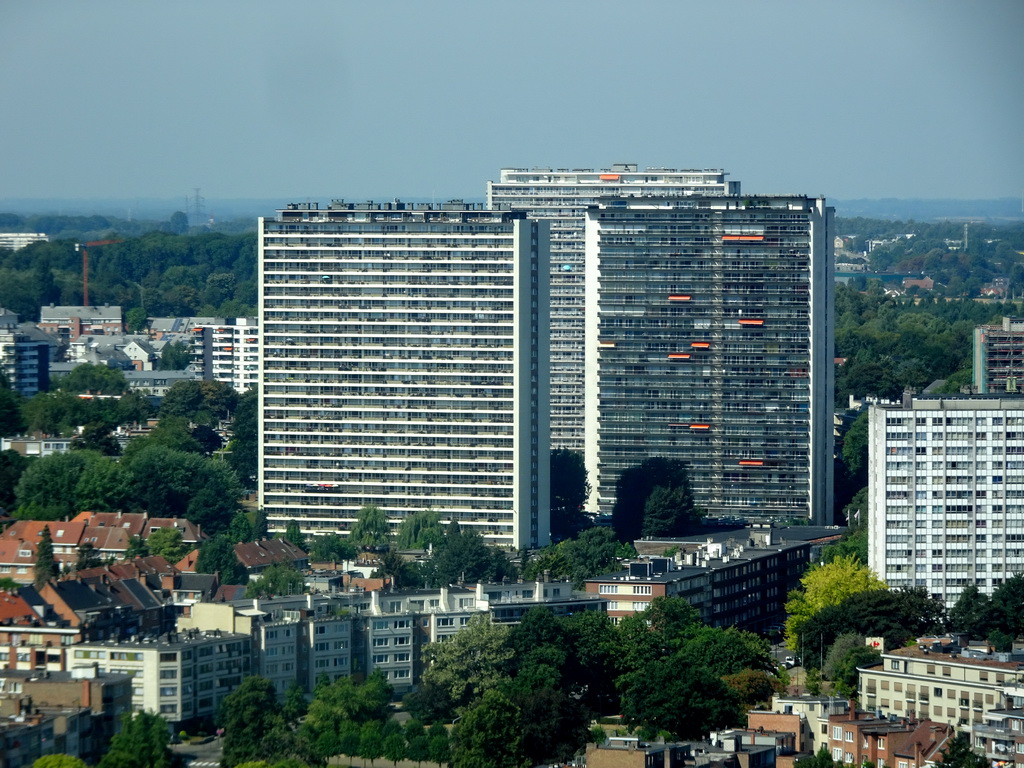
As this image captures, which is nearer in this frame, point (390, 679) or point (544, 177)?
point (390, 679)

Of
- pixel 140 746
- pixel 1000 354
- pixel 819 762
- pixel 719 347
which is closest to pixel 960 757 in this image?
pixel 819 762

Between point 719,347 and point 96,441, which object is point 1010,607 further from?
point 96,441

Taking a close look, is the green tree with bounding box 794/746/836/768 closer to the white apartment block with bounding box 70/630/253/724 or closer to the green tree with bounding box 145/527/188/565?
the white apartment block with bounding box 70/630/253/724

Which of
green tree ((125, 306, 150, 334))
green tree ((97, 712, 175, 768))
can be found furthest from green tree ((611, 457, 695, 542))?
green tree ((125, 306, 150, 334))

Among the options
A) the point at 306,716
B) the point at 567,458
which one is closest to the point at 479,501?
the point at 567,458

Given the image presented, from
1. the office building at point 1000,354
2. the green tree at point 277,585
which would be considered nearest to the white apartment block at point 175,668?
the green tree at point 277,585

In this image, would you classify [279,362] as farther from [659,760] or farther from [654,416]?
[659,760]
